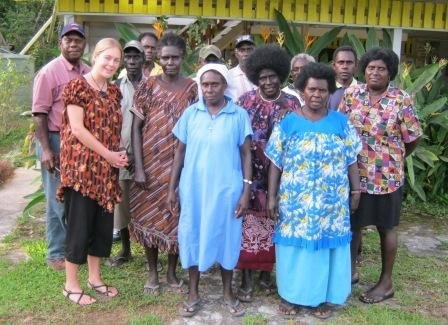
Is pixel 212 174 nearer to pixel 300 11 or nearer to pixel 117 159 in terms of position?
pixel 117 159

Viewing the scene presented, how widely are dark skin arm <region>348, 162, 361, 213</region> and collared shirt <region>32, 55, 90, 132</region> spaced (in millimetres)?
2107

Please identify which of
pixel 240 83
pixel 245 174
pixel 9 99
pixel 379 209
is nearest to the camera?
pixel 245 174

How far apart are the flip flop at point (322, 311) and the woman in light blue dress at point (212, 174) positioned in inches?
26.2

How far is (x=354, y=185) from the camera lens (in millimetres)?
3637

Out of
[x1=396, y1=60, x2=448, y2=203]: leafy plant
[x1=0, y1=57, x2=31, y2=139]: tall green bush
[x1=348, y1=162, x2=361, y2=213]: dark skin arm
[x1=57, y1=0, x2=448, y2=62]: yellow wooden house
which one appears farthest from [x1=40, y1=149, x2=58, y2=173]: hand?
[x1=0, y1=57, x2=31, y2=139]: tall green bush

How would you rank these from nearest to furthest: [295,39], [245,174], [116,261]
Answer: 1. [245,174]
2. [116,261]
3. [295,39]

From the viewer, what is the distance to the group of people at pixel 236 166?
11.5 feet

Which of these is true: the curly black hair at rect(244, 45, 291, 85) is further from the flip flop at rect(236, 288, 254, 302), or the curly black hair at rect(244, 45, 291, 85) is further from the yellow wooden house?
the yellow wooden house

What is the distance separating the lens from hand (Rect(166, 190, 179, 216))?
365cm

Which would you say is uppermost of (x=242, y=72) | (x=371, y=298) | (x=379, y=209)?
(x=242, y=72)

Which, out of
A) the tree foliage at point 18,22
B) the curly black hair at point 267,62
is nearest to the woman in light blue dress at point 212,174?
the curly black hair at point 267,62

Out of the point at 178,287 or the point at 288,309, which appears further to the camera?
the point at 178,287

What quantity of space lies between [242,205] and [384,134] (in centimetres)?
107

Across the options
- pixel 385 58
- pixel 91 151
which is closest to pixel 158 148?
pixel 91 151
